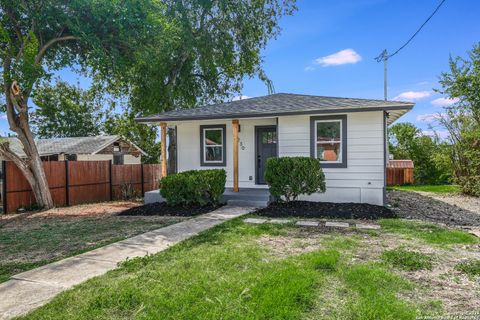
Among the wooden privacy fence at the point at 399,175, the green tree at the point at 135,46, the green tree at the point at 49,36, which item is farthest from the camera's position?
the wooden privacy fence at the point at 399,175

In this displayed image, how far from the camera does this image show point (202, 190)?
885 centimetres

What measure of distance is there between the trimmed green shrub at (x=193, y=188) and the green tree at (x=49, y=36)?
4.65 meters

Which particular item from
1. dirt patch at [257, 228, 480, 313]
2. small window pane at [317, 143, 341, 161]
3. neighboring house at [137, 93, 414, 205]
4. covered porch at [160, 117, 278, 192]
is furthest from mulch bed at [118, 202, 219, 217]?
small window pane at [317, 143, 341, 161]

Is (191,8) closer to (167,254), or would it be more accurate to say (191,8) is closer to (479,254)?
(167,254)

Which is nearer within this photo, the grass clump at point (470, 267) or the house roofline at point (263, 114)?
the grass clump at point (470, 267)

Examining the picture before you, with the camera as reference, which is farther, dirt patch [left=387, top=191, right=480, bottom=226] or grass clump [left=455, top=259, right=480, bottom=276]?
dirt patch [left=387, top=191, right=480, bottom=226]

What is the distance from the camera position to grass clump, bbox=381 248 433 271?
4.05 meters

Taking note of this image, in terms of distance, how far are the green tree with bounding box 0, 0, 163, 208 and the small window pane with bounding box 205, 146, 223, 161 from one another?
396cm

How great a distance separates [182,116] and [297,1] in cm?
988

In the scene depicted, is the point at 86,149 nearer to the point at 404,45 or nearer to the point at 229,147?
the point at 229,147

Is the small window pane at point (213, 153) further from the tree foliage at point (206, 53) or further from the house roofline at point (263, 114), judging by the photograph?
the tree foliage at point (206, 53)

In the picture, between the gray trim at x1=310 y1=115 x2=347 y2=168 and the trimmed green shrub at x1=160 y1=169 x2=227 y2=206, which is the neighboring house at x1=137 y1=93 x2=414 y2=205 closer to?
the gray trim at x1=310 y1=115 x2=347 y2=168

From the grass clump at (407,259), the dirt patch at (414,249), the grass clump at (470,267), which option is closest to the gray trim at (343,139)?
the dirt patch at (414,249)

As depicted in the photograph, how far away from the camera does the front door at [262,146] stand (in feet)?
36.2
